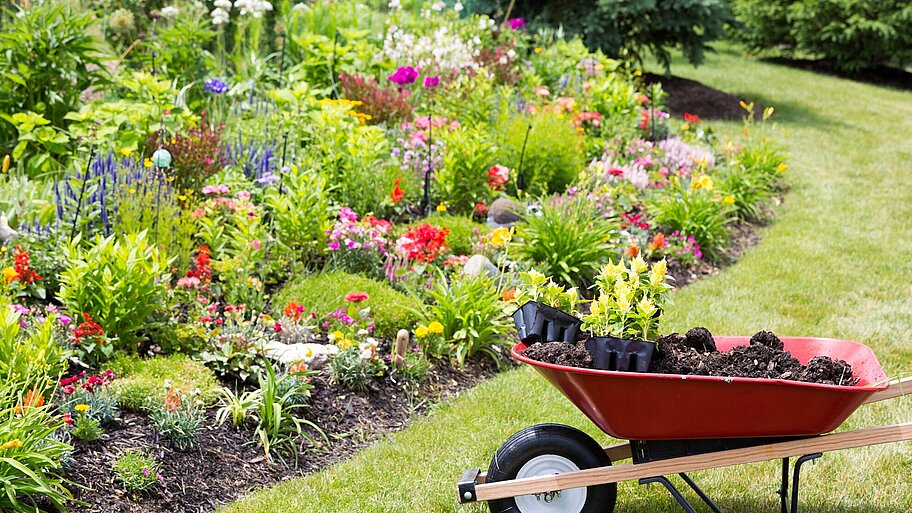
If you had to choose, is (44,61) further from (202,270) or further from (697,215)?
(697,215)

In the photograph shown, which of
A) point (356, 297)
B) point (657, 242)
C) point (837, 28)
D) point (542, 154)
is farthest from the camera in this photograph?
point (837, 28)

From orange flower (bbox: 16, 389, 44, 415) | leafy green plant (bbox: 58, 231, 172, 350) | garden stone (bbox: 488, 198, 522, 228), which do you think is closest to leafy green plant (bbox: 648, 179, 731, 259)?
garden stone (bbox: 488, 198, 522, 228)

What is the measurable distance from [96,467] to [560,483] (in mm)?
1550

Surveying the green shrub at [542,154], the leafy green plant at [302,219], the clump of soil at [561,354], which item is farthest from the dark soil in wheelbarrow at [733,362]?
the green shrub at [542,154]

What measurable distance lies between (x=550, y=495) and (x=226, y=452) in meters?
1.22

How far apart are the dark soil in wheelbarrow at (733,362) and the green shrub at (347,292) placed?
158 cm

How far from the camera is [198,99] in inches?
256

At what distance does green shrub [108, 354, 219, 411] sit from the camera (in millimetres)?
3363

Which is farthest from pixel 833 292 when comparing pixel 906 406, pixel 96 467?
pixel 96 467

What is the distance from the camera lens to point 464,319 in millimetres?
4227

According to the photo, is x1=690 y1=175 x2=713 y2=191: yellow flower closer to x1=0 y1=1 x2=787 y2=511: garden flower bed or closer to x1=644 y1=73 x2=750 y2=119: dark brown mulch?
x1=0 y1=1 x2=787 y2=511: garden flower bed

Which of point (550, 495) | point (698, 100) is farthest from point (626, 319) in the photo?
point (698, 100)

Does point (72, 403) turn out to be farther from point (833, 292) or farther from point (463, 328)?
point (833, 292)

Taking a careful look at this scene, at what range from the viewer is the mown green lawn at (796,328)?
3.16 m
